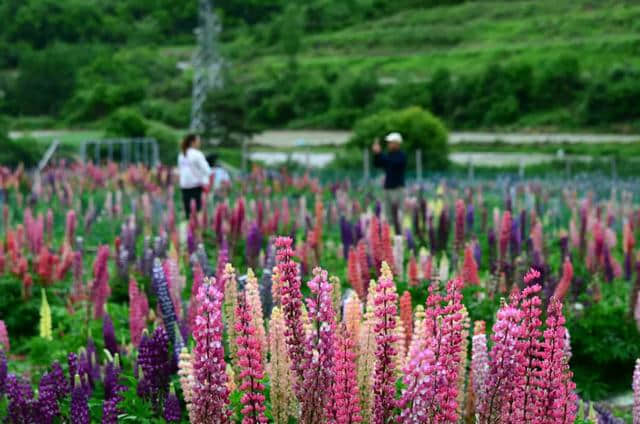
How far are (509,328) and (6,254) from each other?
7.04m

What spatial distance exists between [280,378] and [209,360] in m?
0.53

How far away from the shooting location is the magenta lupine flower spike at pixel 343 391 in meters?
2.93

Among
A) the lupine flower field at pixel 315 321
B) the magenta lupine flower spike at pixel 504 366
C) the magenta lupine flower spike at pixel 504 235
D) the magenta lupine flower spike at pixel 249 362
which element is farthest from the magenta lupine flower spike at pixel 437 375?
the magenta lupine flower spike at pixel 504 235

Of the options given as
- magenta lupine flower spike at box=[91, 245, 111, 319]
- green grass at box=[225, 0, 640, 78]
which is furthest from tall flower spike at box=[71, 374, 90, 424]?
green grass at box=[225, 0, 640, 78]

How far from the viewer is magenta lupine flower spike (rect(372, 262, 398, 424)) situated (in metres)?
2.93

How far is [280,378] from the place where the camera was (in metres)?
3.25

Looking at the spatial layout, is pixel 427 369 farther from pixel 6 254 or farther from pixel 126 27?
pixel 126 27

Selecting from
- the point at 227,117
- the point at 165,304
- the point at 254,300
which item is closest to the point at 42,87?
the point at 227,117

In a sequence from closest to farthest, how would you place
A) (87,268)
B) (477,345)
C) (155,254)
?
(477,345) < (155,254) < (87,268)

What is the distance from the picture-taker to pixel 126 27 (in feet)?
347

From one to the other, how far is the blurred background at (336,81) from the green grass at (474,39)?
28 centimetres

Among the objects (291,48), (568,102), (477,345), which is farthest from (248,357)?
(291,48)

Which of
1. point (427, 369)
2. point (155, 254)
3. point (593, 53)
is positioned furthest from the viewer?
point (593, 53)

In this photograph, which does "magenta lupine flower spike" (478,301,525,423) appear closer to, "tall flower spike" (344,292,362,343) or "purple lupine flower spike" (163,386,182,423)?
"tall flower spike" (344,292,362,343)
